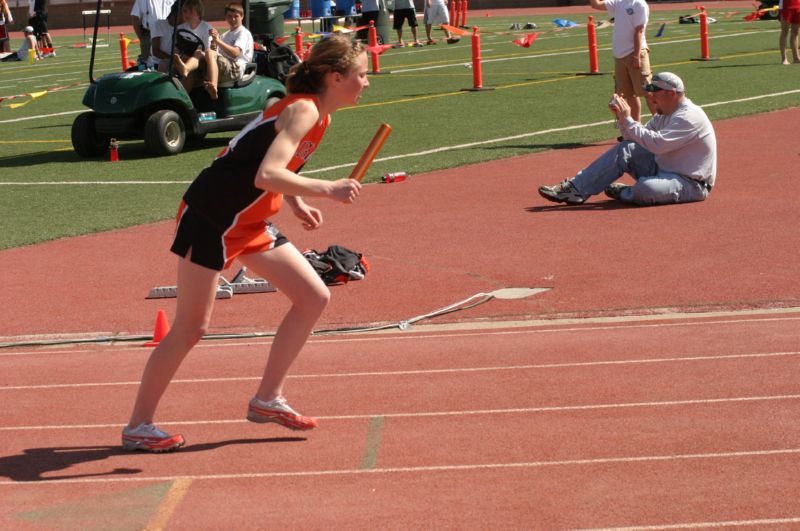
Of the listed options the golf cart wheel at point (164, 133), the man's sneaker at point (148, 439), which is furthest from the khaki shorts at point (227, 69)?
the man's sneaker at point (148, 439)

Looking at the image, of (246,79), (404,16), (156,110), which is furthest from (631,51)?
(404,16)

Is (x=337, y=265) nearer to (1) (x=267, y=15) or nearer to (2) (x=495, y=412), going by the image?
(2) (x=495, y=412)

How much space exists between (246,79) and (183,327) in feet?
40.5

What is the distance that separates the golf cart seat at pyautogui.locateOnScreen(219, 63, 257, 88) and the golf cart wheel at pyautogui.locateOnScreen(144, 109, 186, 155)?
0.84m

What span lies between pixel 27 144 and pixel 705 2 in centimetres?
4371

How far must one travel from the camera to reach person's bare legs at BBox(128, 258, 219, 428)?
19.3ft

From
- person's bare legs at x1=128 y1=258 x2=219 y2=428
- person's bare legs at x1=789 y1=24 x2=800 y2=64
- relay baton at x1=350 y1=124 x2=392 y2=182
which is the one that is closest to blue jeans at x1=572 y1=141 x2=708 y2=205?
relay baton at x1=350 y1=124 x2=392 y2=182

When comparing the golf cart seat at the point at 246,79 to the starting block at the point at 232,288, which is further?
the golf cart seat at the point at 246,79

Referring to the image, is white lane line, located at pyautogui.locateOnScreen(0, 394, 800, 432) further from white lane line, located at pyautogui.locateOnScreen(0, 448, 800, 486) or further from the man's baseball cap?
the man's baseball cap

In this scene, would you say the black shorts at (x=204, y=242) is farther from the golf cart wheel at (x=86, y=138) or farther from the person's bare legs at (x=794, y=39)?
the person's bare legs at (x=794, y=39)

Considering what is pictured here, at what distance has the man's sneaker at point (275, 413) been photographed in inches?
247

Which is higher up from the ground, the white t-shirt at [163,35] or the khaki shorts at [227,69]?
the white t-shirt at [163,35]

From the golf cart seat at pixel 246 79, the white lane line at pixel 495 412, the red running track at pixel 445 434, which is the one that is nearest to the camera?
the red running track at pixel 445 434

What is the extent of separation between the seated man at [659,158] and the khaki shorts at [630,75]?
390 cm
